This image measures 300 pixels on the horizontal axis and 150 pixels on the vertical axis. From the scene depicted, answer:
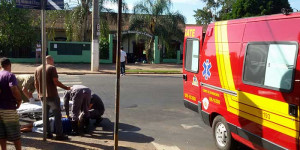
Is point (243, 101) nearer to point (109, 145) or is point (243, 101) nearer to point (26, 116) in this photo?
point (109, 145)

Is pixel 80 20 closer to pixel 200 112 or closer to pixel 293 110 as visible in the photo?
pixel 200 112

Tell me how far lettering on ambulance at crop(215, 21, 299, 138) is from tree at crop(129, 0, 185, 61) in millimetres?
22392

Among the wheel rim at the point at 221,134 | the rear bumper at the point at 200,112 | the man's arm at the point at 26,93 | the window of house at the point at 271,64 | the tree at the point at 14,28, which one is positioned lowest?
the wheel rim at the point at 221,134

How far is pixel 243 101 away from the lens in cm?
510

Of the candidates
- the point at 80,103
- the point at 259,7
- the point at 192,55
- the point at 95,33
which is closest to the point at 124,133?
the point at 80,103

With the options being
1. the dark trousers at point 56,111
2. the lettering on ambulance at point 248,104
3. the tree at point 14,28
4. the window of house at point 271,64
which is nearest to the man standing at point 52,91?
the dark trousers at point 56,111

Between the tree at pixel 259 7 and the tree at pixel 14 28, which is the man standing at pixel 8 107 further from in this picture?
the tree at pixel 259 7

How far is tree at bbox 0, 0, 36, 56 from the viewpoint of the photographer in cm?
2338

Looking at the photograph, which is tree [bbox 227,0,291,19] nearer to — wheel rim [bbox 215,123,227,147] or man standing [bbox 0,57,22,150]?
wheel rim [bbox 215,123,227,147]

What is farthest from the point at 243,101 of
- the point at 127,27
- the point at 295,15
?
the point at 127,27

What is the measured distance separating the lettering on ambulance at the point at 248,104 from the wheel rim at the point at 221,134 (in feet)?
1.67

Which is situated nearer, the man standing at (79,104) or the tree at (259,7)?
the man standing at (79,104)

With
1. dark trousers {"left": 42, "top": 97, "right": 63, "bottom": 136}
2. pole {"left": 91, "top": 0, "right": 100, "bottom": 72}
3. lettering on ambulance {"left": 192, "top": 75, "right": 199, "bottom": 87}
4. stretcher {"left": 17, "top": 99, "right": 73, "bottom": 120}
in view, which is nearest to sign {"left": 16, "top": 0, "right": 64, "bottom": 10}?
dark trousers {"left": 42, "top": 97, "right": 63, "bottom": 136}

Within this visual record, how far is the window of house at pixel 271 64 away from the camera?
13.8 feet
